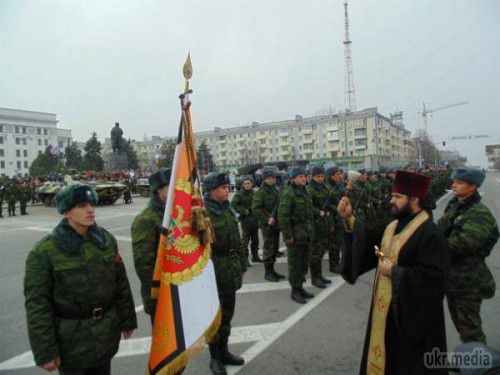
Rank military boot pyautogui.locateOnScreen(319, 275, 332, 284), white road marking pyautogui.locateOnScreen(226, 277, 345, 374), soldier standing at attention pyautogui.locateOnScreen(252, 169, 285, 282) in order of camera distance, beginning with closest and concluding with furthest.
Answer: white road marking pyautogui.locateOnScreen(226, 277, 345, 374) < military boot pyautogui.locateOnScreen(319, 275, 332, 284) < soldier standing at attention pyautogui.locateOnScreen(252, 169, 285, 282)

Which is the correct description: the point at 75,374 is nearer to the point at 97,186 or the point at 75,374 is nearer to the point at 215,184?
the point at 215,184

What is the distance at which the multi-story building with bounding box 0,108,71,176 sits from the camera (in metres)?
92.2

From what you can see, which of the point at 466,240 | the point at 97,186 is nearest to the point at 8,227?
the point at 97,186

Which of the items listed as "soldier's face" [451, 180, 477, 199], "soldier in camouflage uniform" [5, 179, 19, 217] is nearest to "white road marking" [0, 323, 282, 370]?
"soldier's face" [451, 180, 477, 199]

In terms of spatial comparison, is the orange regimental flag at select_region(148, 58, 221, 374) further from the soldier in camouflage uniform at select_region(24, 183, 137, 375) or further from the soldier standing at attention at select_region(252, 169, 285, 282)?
the soldier standing at attention at select_region(252, 169, 285, 282)

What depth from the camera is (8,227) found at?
16.2 metres

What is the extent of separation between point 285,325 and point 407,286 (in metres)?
2.78

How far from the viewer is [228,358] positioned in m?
4.20

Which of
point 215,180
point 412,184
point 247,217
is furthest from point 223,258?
point 247,217

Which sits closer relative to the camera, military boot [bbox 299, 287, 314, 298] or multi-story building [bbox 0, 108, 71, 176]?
military boot [bbox 299, 287, 314, 298]

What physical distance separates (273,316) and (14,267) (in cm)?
668

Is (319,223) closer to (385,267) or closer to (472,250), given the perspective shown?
(472,250)

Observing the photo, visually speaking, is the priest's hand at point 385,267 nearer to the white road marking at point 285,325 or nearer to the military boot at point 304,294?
the white road marking at point 285,325

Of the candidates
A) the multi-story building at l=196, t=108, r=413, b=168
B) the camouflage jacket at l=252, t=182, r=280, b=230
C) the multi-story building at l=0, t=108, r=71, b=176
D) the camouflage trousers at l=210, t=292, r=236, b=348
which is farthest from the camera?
the multi-story building at l=0, t=108, r=71, b=176
